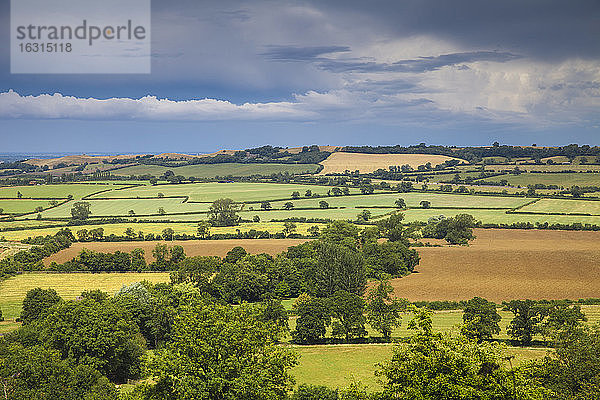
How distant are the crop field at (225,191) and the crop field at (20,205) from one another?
1975cm

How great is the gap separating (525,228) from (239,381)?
99.5 meters

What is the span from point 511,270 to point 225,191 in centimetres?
11557

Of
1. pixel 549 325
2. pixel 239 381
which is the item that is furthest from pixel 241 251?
pixel 239 381

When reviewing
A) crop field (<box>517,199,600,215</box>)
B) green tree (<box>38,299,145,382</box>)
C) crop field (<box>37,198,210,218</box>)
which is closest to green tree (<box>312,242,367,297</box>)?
green tree (<box>38,299,145,382</box>)

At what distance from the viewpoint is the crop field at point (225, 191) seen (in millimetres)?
161875

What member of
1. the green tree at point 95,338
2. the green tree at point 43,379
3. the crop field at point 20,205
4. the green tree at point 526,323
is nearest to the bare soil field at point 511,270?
the green tree at point 526,323

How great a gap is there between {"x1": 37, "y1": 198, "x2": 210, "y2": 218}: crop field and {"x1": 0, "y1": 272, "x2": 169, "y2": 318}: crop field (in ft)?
178

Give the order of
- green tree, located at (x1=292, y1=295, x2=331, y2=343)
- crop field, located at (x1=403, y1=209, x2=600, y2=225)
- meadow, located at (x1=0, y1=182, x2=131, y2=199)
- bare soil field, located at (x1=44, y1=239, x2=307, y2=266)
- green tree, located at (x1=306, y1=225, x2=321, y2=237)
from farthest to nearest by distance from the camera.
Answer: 1. meadow, located at (x1=0, y1=182, x2=131, y2=199)
2. crop field, located at (x1=403, y1=209, x2=600, y2=225)
3. green tree, located at (x1=306, y1=225, x2=321, y2=237)
4. bare soil field, located at (x1=44, y1=239, x2=307, y2=266)
5. green tree, located at (x1=292, y1=295, x2=331, y2=343)

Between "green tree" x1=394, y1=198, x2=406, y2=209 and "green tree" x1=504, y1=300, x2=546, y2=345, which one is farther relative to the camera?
"green tree" x1=394, y1=198, x2=406, y2=209

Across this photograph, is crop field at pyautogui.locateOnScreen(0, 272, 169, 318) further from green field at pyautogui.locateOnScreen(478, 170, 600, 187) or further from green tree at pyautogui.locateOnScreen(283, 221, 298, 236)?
green field at pyautogui.locateOnScreen(478, 170, 600, 187)

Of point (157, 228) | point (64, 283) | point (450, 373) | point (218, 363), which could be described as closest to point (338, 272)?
point (64, 283)

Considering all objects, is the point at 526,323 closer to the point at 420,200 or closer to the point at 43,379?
the point at 43,379

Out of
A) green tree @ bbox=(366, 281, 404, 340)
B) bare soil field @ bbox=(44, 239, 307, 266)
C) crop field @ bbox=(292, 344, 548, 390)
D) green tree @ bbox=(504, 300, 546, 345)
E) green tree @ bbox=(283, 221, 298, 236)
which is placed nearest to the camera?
crop field @ bbox=(292, 344, 548, 390)

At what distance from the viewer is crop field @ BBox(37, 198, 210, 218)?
136350 millimetres
